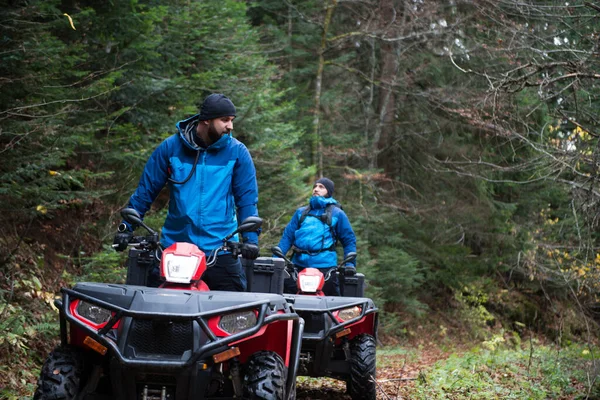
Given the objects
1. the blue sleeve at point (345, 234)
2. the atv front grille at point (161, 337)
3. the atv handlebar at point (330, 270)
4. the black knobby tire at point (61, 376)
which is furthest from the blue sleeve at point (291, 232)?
the atv front grille at point (161, 337)

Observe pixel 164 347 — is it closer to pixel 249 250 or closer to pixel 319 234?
pixel 249 250

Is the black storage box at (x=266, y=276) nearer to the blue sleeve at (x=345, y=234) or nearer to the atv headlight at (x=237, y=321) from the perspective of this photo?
the atv headlight at (x=237, y=321)

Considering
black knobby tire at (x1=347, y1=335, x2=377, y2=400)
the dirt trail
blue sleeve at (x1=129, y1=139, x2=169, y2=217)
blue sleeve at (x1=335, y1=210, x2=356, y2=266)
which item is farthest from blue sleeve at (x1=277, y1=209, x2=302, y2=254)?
blue sleeve at (x1=129, y1=139, x2=169, y2=217)

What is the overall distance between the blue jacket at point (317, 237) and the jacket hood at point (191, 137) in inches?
151

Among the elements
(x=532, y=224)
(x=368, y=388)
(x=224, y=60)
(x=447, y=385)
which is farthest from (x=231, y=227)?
(x=532, y=224)

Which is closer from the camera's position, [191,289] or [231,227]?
[191,289]

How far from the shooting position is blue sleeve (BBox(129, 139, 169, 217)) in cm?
515

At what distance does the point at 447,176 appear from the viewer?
74.2ft

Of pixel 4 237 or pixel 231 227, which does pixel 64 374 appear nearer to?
pixel 231 227

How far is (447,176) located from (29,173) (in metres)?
17.4

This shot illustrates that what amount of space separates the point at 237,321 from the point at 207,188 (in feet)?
3.96

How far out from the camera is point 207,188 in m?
4.93

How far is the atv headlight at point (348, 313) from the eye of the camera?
669cm

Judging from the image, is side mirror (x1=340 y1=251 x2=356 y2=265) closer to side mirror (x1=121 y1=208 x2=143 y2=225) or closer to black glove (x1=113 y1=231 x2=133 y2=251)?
black glove (x1=113 y1=231 x2=133 y2=251)
